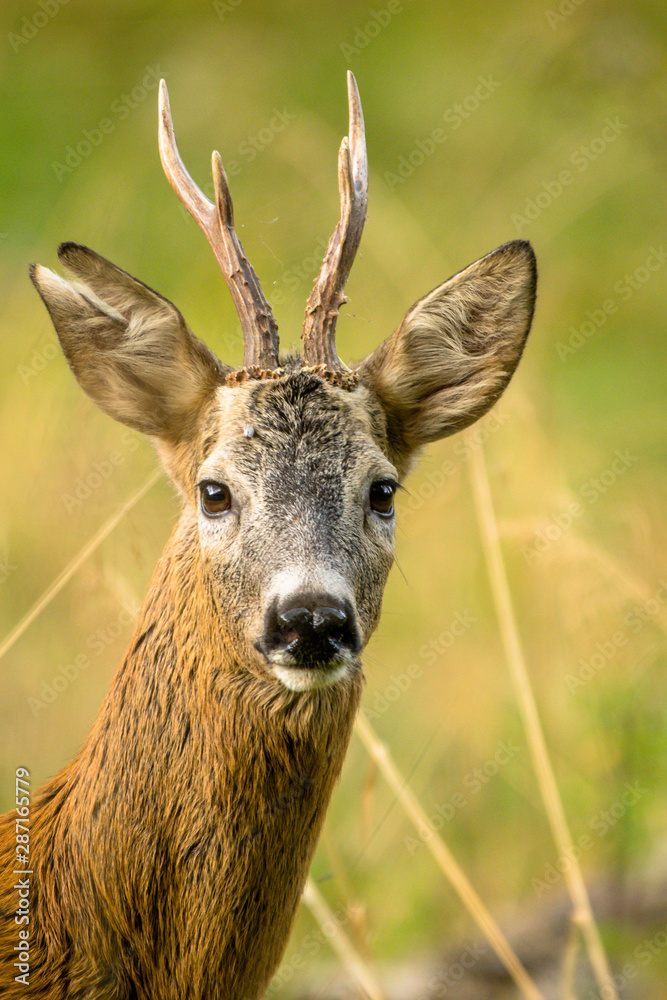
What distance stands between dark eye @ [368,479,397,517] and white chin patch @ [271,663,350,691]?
29.7 inches

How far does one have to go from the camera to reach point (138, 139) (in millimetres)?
8586

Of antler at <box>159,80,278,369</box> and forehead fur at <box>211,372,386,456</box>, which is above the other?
antler at <box>159,80,278,369</box>

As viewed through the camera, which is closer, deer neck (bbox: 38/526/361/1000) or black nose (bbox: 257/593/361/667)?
black nose (bbox: 257/593/361/667)

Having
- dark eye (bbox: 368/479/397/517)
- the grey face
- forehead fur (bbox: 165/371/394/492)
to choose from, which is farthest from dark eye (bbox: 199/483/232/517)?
dark eye (bbox: 368/479/397/517)

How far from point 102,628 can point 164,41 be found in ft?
18.7

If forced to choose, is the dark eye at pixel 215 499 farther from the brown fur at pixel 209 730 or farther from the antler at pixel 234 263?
the antler at pixel 234 263

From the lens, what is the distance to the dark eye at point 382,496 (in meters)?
3.88

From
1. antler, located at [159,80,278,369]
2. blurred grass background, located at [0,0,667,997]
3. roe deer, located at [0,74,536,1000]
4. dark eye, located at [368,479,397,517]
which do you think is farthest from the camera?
blurred grass background, located at [0,0,667,997]

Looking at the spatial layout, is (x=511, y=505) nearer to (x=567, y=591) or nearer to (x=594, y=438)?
(x=567, y=591)

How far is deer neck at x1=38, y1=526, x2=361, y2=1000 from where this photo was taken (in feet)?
11.9

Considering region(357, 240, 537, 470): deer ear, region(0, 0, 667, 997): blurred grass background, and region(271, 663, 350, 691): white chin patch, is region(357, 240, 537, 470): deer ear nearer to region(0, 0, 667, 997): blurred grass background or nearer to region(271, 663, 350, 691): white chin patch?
region(271, 663, 350, 691): white chin patch

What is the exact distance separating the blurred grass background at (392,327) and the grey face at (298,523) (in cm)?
180

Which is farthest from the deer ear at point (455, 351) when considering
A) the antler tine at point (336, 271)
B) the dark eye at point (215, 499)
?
the dark eye at point (215, 499)

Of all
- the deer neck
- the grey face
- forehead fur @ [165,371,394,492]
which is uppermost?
forehead fur @ [165,371,394,492]
